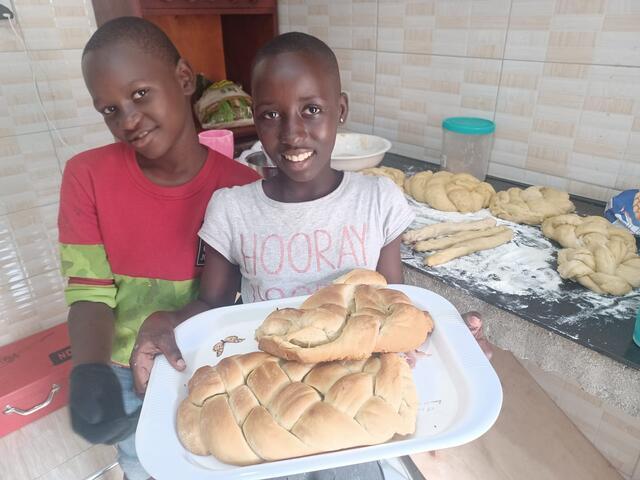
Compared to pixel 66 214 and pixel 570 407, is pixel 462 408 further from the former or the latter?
pixel 570 407

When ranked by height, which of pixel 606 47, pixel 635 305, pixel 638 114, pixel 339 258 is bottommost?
pixel 635 305

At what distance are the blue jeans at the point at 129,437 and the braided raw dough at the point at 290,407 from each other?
1.47ft

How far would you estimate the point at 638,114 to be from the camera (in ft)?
3.92

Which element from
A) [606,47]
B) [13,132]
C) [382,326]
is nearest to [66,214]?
[382,326]

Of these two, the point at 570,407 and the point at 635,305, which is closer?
the point at 635,305

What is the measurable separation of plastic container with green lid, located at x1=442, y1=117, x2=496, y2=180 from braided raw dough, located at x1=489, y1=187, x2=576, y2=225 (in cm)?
24

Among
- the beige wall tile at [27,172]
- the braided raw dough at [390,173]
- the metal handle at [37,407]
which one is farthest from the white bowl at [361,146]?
the metal handle at [37,407]

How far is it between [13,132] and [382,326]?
1.75 meters

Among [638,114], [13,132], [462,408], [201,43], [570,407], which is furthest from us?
[201,43]

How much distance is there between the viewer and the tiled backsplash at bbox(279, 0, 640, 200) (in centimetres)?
122

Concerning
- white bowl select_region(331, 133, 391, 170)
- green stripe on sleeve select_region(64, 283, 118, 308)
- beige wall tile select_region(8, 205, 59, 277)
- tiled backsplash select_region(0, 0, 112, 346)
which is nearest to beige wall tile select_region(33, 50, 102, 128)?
tiled backsplash select_region(0, 0, 112, 346)

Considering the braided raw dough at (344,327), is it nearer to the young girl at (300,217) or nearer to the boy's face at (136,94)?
the young girl at (300,217)

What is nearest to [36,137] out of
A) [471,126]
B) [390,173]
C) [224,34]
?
[224,34]

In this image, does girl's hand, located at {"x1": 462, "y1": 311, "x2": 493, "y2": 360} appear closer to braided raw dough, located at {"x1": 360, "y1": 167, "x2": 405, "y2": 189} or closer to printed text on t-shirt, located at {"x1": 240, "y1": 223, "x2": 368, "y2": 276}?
printed text on t-shirt, located at {"x1": 240, "y1": 223, "x2": 368, "y2": 276}
